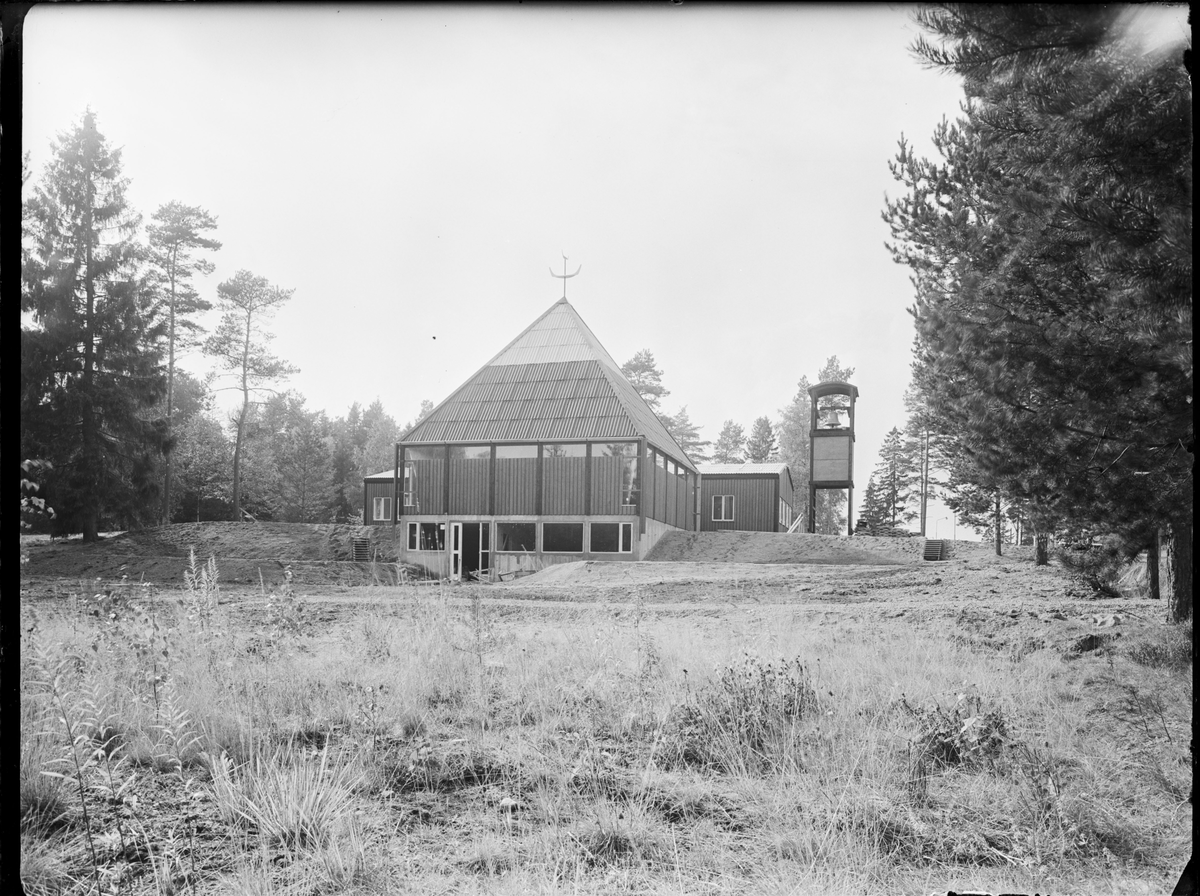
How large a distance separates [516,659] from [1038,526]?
25.9 feet

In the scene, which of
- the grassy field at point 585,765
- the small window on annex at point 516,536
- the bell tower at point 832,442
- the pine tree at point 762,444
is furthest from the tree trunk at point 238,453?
the pine tree at point 762,444

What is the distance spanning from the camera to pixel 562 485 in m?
23.8

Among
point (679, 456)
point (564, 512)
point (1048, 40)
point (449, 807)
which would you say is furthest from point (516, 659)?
point (679, 456)

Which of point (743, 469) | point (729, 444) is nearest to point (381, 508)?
point (743, 469)

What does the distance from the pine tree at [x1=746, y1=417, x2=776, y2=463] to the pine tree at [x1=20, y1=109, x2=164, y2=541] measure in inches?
1388

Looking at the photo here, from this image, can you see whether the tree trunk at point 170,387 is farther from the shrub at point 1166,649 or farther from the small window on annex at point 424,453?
the shrub at point 1166,649

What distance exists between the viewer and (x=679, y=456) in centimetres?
2842

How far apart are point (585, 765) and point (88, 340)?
871cm

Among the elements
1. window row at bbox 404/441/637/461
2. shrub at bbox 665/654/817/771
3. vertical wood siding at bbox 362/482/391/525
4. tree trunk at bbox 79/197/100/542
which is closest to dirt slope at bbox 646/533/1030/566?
window row at bbox 404/441/637/461

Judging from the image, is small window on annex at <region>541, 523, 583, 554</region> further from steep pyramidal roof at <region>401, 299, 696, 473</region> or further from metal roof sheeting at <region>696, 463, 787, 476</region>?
metal roof sheeting at <region>696, 463, 787, 476</region>

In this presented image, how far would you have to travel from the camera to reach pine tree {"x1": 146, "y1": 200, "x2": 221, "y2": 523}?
15.4 ft

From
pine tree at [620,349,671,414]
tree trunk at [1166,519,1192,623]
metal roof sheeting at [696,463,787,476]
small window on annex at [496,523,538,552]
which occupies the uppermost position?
pine tree at [620,349,671,414]

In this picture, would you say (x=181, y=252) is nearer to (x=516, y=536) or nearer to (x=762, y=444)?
(x=516, y=536)

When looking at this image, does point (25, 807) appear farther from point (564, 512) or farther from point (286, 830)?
point (564, 512)
